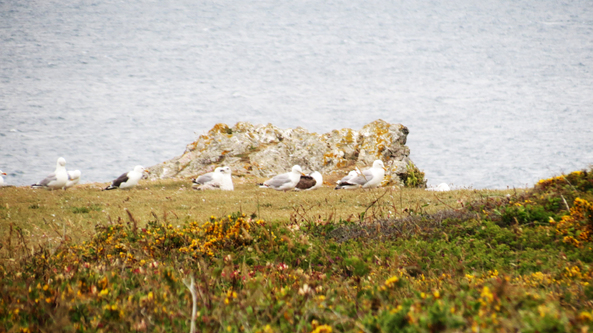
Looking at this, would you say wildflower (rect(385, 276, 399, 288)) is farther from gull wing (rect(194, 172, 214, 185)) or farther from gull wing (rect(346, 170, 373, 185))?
gull wing (rect(194, 172, 214, 185))

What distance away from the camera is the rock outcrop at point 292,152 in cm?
2777

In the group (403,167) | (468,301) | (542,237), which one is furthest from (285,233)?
(403,167)

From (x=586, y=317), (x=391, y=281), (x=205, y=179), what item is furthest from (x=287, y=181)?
(x=586, y=317)

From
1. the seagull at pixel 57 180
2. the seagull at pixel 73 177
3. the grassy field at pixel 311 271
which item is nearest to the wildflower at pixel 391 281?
the grassy field at pixel 311 271

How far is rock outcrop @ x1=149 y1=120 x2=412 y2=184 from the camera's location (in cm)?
2777

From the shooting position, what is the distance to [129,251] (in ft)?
22.9

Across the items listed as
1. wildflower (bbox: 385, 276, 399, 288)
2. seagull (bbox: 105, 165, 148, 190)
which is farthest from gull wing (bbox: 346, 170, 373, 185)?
wildflower (bbox: 385, 276, 399, 288)

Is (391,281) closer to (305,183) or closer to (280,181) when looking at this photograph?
(280,181)

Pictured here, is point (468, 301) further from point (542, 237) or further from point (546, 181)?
point (546, 181)

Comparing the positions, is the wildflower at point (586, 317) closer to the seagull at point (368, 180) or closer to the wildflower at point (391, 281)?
the wildflower at point (391, 281)

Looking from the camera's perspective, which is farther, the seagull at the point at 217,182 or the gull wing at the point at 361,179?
the seagull at the point at 217,182

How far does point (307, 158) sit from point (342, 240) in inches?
800

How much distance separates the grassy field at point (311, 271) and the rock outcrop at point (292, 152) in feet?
45.4

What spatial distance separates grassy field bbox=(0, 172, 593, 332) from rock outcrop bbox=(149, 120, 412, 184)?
45.4 feet
